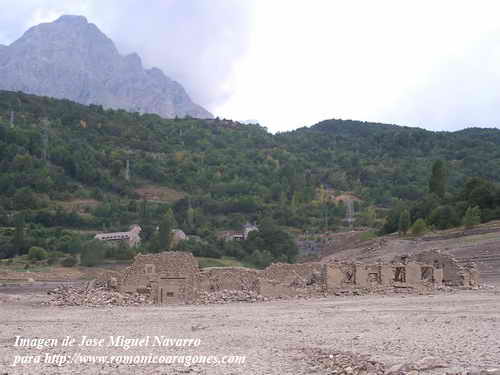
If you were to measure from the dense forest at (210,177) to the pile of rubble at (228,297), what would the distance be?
26990 millimetres

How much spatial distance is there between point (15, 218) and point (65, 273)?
19439 millimetres

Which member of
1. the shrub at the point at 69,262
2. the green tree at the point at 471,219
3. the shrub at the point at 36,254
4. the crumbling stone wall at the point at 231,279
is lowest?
the crumbling stone wall at the point at 231,279

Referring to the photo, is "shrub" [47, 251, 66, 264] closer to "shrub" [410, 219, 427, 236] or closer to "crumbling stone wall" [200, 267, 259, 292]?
"shrub" [410, 219, 427, 236]

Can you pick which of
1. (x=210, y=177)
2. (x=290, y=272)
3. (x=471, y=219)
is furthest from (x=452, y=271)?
(x=210, y=177)

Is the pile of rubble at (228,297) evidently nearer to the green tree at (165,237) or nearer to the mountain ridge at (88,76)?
the green tree at (165,237)

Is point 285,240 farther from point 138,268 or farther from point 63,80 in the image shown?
point 63,80

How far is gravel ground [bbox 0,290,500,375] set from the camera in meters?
9.92

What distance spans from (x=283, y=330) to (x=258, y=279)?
10.2 m

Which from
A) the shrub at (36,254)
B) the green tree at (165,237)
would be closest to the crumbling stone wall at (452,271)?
the green tree at (165,237)

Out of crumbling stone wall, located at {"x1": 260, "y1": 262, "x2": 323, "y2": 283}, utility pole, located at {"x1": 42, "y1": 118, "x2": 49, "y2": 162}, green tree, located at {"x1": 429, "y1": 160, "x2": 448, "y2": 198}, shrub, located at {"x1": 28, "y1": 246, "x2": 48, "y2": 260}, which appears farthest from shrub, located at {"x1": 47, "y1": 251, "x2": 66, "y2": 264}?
green tree, located at {"x1": 429, "y1": 160, "x2": 448, "y2": 198}

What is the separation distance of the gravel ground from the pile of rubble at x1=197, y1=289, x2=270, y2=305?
3.53 feet

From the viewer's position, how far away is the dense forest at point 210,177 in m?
60.1

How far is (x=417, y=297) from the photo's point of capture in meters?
22.5

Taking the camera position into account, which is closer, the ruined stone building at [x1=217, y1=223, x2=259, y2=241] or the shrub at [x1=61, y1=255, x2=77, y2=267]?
the shrub at [x1=61, y1=255, x2=77, y2=267]
